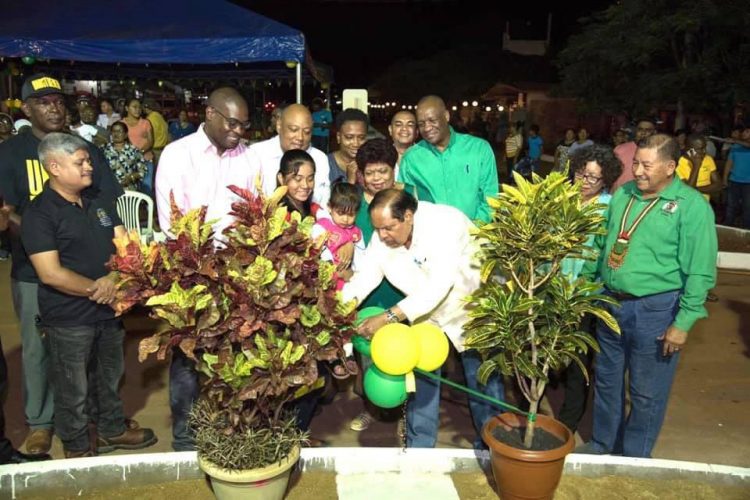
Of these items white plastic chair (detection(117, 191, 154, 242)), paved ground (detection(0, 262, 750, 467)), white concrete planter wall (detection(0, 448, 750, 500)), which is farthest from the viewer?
white plastic chair (detection(117, 191, 154, 242))

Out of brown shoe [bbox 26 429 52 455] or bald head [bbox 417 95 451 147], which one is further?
bald head [bbox 417 95 451 147]

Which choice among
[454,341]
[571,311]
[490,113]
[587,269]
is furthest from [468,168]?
[490,113]

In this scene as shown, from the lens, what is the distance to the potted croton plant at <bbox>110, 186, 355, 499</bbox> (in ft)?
8.93

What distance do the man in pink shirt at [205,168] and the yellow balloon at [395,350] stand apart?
1330mm

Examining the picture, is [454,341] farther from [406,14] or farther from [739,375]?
[406,14]

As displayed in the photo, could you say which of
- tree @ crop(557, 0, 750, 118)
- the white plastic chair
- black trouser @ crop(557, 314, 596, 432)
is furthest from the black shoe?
tree @ crop(557, 0, 750, 118)

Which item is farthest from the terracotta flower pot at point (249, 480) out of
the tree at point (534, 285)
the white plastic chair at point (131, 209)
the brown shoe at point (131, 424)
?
the white plastic chair at point (131, 209)

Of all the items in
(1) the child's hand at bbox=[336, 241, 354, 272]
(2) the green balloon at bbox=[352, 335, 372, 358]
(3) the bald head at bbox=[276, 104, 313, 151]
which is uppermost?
(3) the bald head at bbox=[276, 104, 313, 151]

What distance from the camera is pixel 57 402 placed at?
374cm

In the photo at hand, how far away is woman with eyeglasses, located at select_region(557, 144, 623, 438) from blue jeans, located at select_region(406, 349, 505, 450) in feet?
2.24

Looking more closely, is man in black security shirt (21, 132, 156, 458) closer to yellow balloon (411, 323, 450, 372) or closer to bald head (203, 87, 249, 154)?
bald head (203, 87, 249, 154)

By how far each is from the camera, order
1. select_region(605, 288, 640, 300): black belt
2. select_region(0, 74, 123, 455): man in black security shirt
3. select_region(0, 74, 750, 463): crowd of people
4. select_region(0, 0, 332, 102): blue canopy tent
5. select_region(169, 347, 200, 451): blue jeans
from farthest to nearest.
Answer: select_region(0, 0, 332, 102): blue canopy tent → select_region(0, 74, 123, 455): man in black security shirt → select_region(169, 347, 200, 451): blue jeans → select_region(605, 288, 640, 300): black belt → select_region(0, 74, 750, 463): crowd of people

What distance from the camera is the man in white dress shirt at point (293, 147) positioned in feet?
15.7

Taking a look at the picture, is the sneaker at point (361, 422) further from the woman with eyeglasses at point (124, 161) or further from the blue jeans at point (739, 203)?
the blue jeans at point (739, 203)
